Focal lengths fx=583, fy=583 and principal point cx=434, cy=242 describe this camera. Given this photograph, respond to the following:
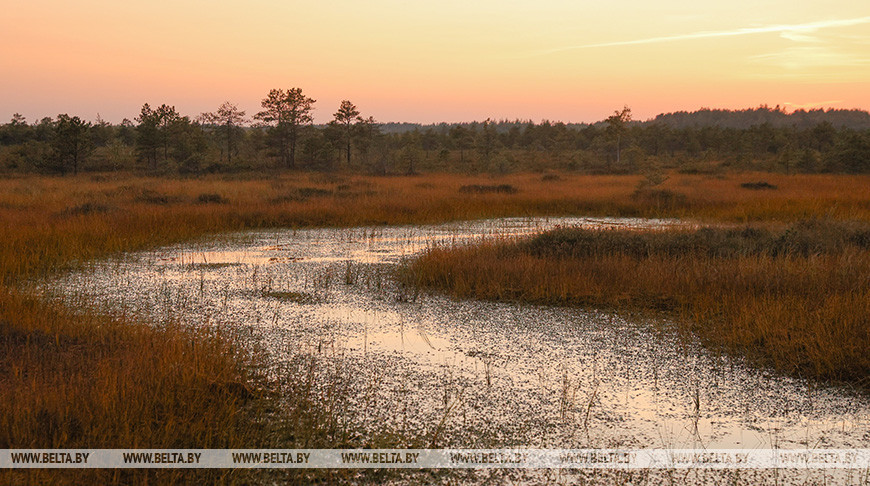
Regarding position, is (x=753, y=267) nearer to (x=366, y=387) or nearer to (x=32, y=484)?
(x=366, y=387)

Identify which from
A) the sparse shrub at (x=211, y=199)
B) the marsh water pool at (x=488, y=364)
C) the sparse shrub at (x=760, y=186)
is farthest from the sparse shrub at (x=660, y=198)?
the sparse shrub at (x=211, y=199)

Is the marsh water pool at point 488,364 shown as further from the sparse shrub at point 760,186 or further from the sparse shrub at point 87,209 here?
the sparse shrub at point 760,186

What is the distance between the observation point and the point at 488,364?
525cm

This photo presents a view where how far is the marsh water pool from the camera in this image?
13.1 feet

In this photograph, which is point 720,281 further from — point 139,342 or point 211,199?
point 211,199

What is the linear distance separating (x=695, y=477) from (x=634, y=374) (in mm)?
1708

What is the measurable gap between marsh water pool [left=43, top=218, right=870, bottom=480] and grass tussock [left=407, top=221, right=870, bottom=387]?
1.10 ft

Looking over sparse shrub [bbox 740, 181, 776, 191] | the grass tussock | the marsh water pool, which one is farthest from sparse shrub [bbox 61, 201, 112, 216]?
sparse shrub [bbox 740, 181, 776, 191]

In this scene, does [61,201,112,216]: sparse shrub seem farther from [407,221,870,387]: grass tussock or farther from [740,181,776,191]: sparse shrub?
[740,181,776,191]: sparse shrub

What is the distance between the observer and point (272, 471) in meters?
3.37

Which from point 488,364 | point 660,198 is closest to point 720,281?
point 488,364

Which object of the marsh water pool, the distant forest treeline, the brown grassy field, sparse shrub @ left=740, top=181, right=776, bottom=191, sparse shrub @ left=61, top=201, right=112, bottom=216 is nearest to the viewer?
the brown grassy field

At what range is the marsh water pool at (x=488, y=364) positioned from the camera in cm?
399

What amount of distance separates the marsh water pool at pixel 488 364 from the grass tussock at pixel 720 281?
0.34 m
